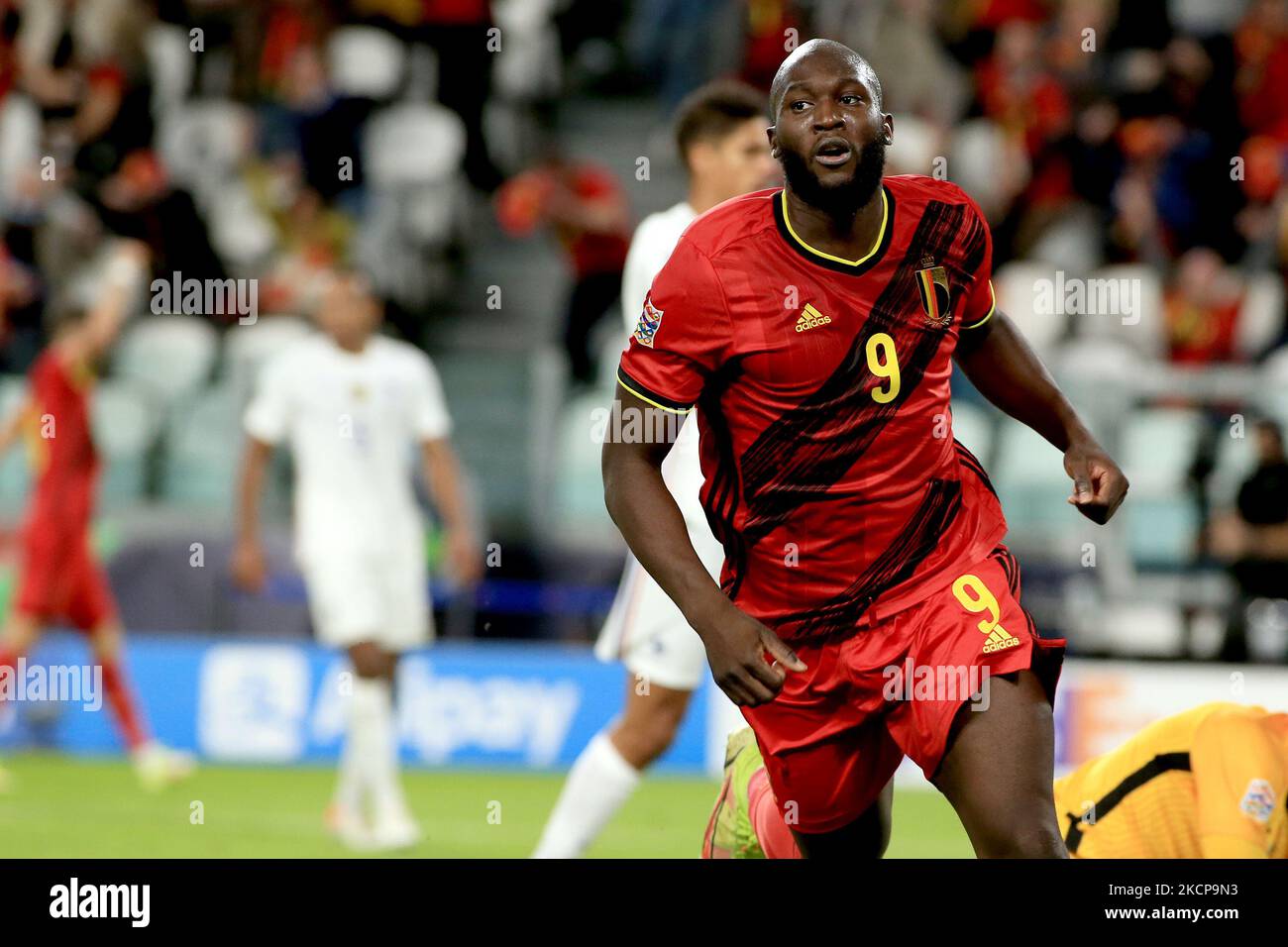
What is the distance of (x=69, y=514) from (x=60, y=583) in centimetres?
40

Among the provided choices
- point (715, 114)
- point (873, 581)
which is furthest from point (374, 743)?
point (873, 581)

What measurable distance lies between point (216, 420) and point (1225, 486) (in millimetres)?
6063

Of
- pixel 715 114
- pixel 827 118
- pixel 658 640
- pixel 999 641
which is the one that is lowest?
pixel 658 640

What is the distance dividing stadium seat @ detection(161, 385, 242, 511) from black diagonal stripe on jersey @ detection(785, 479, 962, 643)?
27.0 feet

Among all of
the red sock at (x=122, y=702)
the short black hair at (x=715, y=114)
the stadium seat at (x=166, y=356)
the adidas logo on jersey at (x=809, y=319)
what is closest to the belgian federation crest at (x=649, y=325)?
the adidas logo on jersey at (x=809, y=319)

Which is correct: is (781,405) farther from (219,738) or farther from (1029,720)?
(219,738)

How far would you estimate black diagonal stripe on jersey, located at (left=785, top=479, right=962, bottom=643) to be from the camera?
14.9 ft

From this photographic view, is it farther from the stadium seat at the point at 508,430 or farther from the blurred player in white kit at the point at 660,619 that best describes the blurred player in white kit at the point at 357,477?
the blurred player in white kit at the point at 660,619

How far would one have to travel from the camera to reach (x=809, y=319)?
14.4 feet

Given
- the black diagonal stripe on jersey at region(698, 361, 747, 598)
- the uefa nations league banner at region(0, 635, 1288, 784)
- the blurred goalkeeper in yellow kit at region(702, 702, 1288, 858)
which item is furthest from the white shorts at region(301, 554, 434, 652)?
the black diagonal stripe on jersey at region(698, 361, 747, 598)

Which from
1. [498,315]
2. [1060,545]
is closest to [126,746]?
[498,315]

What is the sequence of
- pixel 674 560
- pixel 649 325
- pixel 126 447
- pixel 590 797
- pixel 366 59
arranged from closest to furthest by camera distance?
pixel 674 560
pixel 649 325
pixel 590 797
pixel 126 447
pixel 366 59

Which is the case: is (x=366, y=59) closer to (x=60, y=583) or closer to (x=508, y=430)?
(x=508, y=430)

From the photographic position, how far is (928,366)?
452cm
